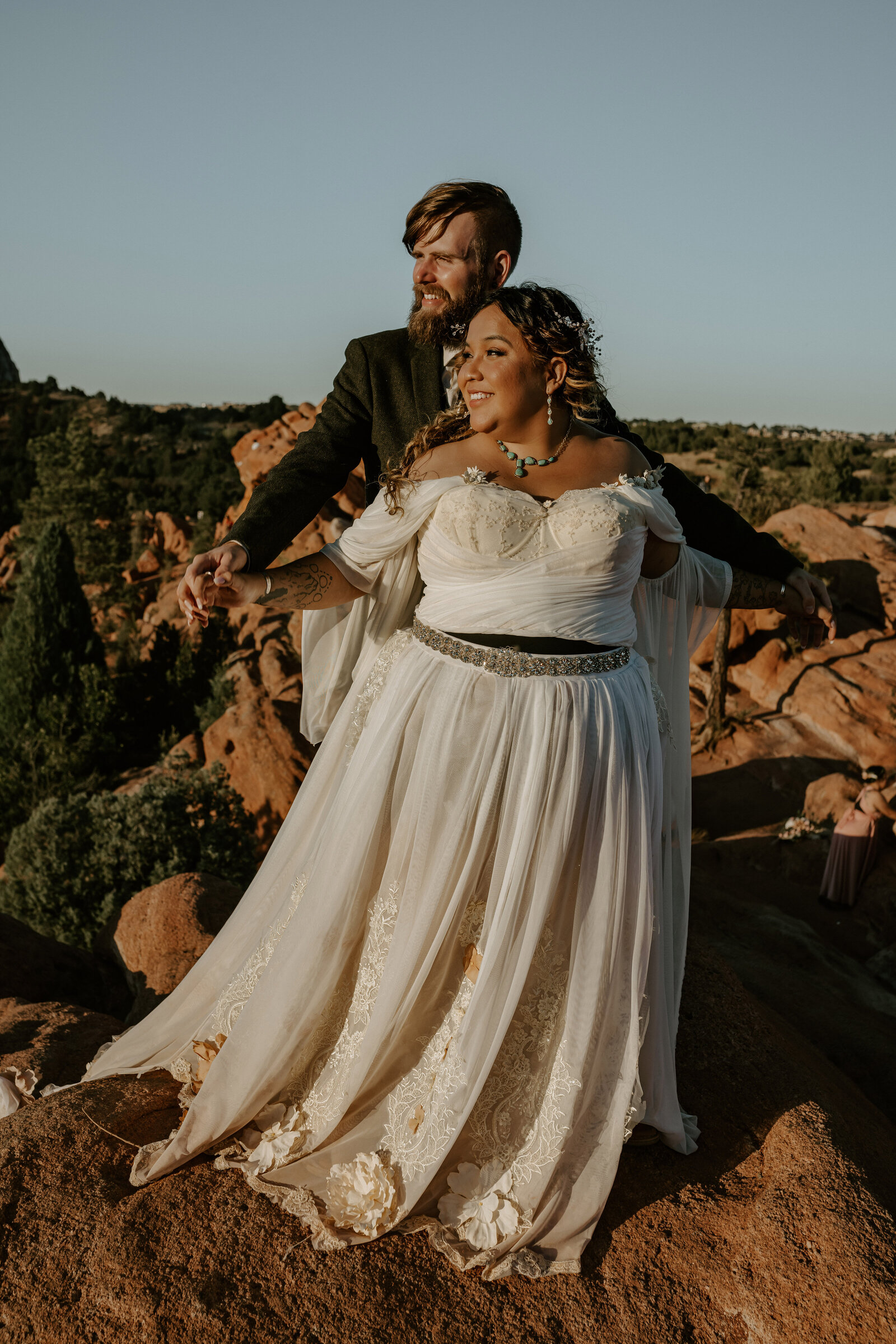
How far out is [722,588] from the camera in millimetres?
3254

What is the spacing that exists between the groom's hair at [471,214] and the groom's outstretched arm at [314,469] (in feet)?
1.46

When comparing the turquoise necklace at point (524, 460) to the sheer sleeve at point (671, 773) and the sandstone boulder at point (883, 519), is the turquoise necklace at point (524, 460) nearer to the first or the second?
the sheer sleeve at point (671, 773)

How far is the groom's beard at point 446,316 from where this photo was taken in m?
2.98

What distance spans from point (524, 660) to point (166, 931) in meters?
3.20

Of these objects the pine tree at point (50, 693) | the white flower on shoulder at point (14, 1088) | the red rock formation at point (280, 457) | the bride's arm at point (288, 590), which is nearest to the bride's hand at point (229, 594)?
the bride's arm at point (288, 590)

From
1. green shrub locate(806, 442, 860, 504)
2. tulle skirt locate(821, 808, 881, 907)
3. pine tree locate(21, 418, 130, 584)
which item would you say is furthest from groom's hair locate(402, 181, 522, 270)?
pine tree locate(21, 418, 130, 584)

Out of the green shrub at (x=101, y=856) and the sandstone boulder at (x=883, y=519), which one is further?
the sandstone boulder at (x=883, y=519)

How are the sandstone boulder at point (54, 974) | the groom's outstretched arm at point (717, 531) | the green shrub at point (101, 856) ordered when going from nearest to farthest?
1. the groom's outstretched arm at point (717, 531)
2. the sandstone boulder at point (54, 974)
3. the green shrub at point (101, 856)

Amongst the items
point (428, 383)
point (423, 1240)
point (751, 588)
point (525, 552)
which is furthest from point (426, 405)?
point (423, 1240)

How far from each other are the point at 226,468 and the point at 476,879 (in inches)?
1825

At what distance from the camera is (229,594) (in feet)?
8.65

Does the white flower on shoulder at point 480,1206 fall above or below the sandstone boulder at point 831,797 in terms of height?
above

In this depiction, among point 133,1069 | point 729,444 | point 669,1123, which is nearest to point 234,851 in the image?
point 133,1069

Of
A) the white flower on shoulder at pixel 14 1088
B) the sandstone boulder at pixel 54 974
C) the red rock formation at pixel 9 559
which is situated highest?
the white flower on shoulder at pixel 14 1088
